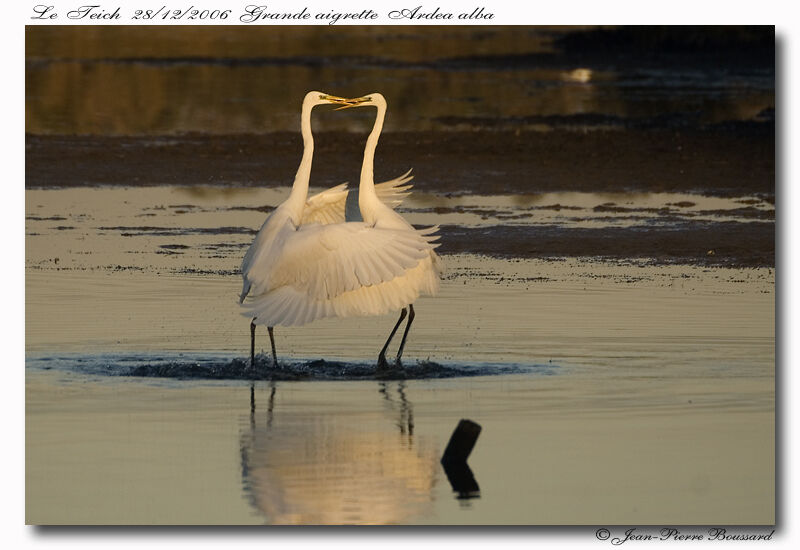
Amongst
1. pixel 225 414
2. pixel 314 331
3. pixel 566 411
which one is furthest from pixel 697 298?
pixel 225 414

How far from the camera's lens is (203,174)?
25875 millimetres

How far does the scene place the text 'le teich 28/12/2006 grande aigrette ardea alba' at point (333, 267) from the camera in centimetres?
1292

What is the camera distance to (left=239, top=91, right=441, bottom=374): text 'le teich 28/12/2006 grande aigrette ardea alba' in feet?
42.4

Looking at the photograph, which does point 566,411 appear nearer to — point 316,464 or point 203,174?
point 316,464

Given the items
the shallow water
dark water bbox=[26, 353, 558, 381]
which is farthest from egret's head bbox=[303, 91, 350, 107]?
dark water bbox=[26, 353, 558, 381]

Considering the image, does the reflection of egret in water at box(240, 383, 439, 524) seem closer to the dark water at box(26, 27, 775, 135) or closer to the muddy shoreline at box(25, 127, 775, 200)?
the muddy shoreline at box(25, 127, 775, 200)

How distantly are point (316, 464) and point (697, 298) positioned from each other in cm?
701

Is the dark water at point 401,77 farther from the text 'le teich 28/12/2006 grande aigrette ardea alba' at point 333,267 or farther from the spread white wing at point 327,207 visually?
the text 'le teich 28/12/2006 grande aigrette ardea alba' at point 333,267

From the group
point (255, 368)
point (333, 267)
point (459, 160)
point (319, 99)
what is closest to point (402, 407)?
point (333, 267)

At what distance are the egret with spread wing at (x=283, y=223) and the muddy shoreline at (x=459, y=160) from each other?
9.42m

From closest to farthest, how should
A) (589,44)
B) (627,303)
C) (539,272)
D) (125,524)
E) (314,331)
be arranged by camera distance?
(125,524)
(314,331)
(627,303)
(539,272)
(589,44)

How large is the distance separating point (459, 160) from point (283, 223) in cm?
1383

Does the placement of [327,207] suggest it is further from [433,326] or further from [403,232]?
[403,232]

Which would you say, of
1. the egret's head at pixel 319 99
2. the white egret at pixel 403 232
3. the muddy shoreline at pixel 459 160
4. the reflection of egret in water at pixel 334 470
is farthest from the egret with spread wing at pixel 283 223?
the muddy shoreline at pixel 459 160
